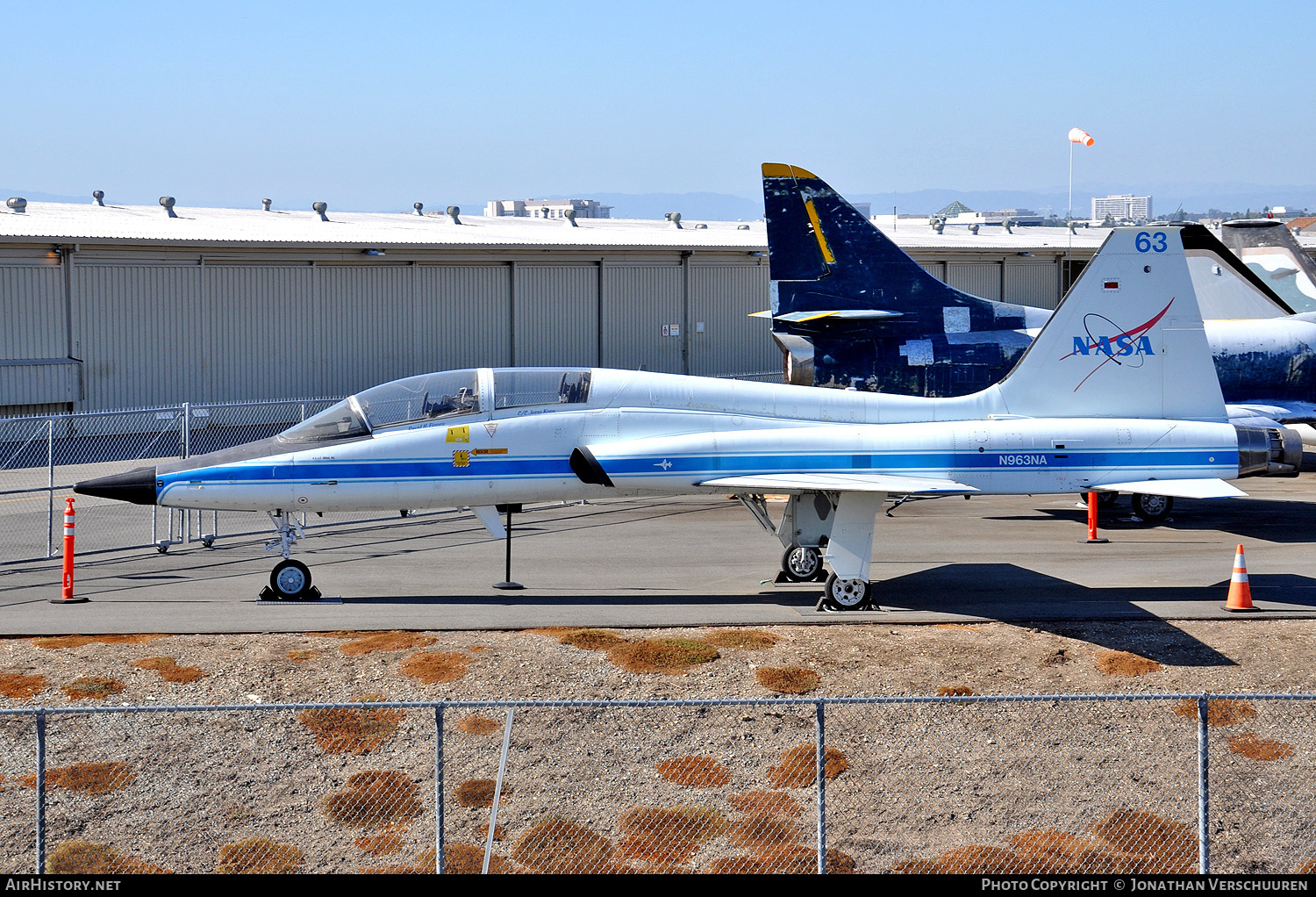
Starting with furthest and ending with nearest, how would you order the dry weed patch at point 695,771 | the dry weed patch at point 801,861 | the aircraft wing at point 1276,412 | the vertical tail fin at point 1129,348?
the aircraft wing at point 1276,412 → the vertical tail fin at point 1129,348 → the dry weed patch at point 695,771 → the dry weed patch at point 801,861

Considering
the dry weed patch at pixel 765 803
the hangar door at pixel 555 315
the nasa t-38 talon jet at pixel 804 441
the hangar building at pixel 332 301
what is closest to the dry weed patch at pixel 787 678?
the dry weed patch at pixel 765 803

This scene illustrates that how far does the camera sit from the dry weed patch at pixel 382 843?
31.9 ft

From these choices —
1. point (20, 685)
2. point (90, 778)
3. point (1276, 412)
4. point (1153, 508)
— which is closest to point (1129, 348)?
point (1153, 508)

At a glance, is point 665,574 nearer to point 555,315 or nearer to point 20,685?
point 20,685

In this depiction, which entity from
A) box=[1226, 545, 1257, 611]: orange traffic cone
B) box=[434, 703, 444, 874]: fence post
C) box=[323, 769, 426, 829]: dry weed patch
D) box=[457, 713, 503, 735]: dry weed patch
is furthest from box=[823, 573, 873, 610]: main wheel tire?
box=[434, 703, 444, 874]: fence post

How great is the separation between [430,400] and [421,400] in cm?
11

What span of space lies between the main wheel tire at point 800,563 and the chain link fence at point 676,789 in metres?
4.36

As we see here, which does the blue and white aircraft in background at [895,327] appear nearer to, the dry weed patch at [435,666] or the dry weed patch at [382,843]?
the dry weed patch at [435,666]

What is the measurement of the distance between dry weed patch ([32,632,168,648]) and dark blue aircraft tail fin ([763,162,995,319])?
42.3ft

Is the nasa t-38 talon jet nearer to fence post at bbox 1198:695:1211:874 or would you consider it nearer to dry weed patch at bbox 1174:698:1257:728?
dry weed patch at bbox 1174:698:1257:728

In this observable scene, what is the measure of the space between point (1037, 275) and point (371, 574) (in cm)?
3633

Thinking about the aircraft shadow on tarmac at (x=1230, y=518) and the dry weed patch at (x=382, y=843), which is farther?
the aircraft shadow on tarmac at (x=1230, y=518)

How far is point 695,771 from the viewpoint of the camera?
10781mm

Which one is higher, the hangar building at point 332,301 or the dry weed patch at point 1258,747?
the hangar building at point 332,301
